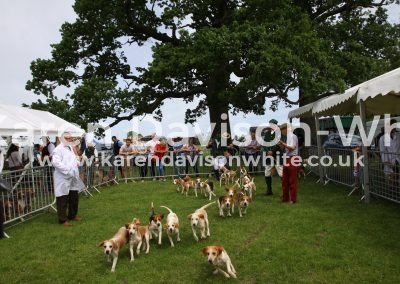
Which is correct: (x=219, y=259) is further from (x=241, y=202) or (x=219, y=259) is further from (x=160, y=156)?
(x=160, y=156)

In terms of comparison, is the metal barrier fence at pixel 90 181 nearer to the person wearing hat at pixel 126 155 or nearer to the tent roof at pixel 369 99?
the tent roof at pixel 369 99

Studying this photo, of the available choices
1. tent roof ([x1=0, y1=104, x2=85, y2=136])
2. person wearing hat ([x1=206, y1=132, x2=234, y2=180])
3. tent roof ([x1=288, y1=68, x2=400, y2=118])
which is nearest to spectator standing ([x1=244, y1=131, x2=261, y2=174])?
person wearing hat ([x1=206, y1=132, x2=234, y2=180])

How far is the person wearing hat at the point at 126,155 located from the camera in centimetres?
1885

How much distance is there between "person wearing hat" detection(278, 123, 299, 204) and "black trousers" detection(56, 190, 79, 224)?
17.8 feet

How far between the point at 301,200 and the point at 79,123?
13.5m

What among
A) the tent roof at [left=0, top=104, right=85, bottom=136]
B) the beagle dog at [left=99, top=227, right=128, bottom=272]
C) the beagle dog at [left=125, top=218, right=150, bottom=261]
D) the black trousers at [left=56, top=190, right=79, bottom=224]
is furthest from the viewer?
the tent roof at [left=0, top=104, right=85, bottom=136]

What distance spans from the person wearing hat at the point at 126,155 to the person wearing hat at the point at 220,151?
3527 millimetres

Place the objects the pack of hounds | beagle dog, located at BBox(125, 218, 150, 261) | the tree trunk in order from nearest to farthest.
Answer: the pack of hounds < beagle dog, located at BBox(125, 218, 150, 261) < the tree trunk

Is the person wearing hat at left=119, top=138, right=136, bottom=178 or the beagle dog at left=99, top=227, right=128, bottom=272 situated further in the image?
the person wearing hat at left=119, top=138, right=136, bottom=178

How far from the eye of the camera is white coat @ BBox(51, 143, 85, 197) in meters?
10.1

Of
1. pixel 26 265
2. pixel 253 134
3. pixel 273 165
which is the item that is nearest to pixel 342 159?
pixel 273 165

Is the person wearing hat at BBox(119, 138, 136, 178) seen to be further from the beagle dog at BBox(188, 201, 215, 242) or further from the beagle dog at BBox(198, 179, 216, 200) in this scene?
the beagle dog at BBox(188, 201, 215, 242)

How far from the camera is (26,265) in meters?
7.20

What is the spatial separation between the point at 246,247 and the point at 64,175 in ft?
16.3
